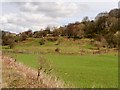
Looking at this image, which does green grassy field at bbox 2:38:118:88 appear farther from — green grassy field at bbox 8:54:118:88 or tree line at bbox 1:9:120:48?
tree line at bbox 1:9:120:48

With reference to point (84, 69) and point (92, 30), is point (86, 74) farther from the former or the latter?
point (92, 30)

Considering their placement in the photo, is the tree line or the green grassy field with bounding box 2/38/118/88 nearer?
the green grassy field with bounding box 2/38/118/88

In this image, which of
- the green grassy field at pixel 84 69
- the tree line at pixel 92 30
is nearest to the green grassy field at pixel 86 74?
the green grassy field at pixel 84 69

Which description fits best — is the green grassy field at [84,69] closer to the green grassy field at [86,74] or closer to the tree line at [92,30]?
the green grassy field at [86,74]

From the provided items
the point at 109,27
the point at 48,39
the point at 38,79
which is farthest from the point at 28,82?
the point at 109,27

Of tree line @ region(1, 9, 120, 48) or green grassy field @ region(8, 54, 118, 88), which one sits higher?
tree line @ region(1, 9, 120, 48)

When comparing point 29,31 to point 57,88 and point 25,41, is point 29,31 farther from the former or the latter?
point 57,88

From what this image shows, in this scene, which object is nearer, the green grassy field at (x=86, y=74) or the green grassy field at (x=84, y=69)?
the green grassy field at (x=86, y=74)

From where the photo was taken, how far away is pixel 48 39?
454ft

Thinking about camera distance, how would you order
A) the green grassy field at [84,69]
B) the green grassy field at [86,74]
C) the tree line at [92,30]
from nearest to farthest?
1. the green grassy field at [86,74]
2. the green grassy field at [84,69]
3. the tree line at [92,30]

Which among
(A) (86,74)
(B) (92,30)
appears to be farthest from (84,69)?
(B) (92,30)

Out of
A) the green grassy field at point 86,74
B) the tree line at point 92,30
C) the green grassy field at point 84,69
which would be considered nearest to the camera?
the green grassy field at point 86,74

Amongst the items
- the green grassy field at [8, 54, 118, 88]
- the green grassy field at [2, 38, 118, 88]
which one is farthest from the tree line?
the green grassy field at [8, 54, 118, 88]

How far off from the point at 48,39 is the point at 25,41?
421 inches
